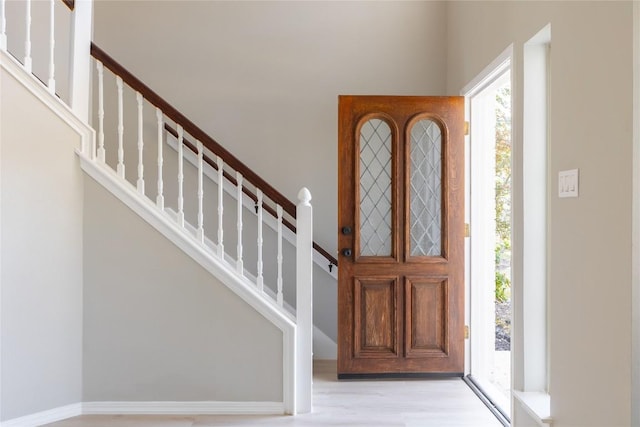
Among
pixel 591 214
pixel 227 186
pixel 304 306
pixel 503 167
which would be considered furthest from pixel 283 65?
pixel 591 214

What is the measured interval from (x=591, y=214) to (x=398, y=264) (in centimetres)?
185

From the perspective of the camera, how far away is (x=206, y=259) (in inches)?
120

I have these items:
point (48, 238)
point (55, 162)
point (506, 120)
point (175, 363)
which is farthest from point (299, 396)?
point (506, 120)

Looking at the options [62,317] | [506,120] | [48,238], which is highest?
[506,120]

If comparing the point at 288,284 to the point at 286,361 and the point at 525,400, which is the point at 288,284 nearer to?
the point at 286,361

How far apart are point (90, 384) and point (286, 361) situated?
3.85ft

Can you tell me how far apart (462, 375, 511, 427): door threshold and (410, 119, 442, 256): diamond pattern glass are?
93 centimetres

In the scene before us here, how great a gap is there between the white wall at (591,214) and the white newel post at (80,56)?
252 cm

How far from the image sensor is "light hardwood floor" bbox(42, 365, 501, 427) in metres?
2.94

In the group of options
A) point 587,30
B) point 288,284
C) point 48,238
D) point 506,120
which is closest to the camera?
point 587,30

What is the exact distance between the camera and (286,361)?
3.09 meters

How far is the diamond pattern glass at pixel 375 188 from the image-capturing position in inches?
147

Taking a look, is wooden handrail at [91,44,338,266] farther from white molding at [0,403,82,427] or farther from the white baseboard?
white molding at [0,403,82,427]

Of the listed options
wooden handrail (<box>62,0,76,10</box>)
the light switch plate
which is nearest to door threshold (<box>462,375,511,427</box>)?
the light switch plate
